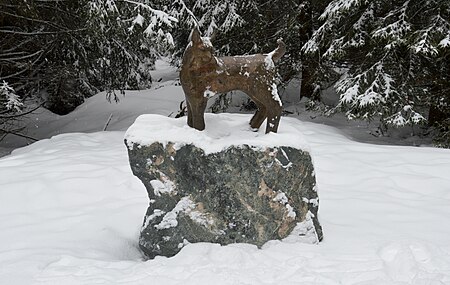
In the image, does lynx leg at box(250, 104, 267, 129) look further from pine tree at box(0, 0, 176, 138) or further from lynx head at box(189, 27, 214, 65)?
pine tree at box(0, 0, 176, 138)

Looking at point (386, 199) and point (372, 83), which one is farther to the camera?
point (372, 83)

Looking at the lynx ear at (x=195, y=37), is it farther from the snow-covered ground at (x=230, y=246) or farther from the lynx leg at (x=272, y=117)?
the snow-covered ground at (x=230, y=246)

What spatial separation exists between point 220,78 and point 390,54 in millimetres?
4766

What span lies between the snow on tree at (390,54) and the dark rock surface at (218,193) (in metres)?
4.01

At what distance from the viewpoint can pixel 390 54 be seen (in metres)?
7.03

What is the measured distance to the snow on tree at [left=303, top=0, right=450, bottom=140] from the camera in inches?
258

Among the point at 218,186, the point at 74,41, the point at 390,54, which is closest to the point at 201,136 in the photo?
the point at 218,186

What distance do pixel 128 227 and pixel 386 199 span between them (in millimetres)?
2515

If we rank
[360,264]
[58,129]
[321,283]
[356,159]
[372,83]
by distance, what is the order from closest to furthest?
[321,283]
[360,264]
[356,159]
[372,83]
[58,129]

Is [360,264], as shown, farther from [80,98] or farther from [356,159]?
[80,98]

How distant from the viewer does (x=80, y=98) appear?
12.7 meters

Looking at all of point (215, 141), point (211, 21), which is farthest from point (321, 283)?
point (211, 21)

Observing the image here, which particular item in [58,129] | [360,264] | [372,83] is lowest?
[58,129]

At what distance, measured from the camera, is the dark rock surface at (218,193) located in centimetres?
308
